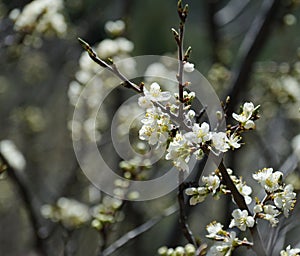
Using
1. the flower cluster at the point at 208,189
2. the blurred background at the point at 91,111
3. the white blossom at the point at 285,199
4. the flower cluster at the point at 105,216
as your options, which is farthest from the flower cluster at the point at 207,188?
the flower cluster at the point at 105,216

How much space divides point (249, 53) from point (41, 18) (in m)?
0.77

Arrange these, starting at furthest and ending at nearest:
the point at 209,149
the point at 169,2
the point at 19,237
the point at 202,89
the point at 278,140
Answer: the point at 169,2 → the point at 19,237 → the point at 278,140 → the point at 202,89 → the point at 209,149

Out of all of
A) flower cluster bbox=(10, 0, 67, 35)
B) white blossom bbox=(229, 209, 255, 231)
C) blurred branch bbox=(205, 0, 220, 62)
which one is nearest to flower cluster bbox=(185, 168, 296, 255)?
white blossom bbox=(229, 209, 255, 231)

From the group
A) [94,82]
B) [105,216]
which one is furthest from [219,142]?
[94,82]

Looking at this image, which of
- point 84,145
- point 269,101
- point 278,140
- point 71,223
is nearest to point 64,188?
point 84,145

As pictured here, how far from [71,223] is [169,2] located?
14.0ft

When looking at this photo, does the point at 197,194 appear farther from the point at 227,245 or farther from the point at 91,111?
the point at 91,111

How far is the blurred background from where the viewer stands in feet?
5.89

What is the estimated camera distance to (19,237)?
3559mm

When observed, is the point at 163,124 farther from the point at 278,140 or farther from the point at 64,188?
the point at 278,140

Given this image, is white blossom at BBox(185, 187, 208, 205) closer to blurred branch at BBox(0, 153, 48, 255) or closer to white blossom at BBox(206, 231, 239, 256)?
white blossom at BBox(206, 231, 239, 256)

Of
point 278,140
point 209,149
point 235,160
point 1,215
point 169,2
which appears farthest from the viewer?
point 169,2

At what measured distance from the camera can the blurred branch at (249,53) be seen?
1981mm

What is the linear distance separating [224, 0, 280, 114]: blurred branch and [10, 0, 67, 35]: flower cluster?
648 millimetres
